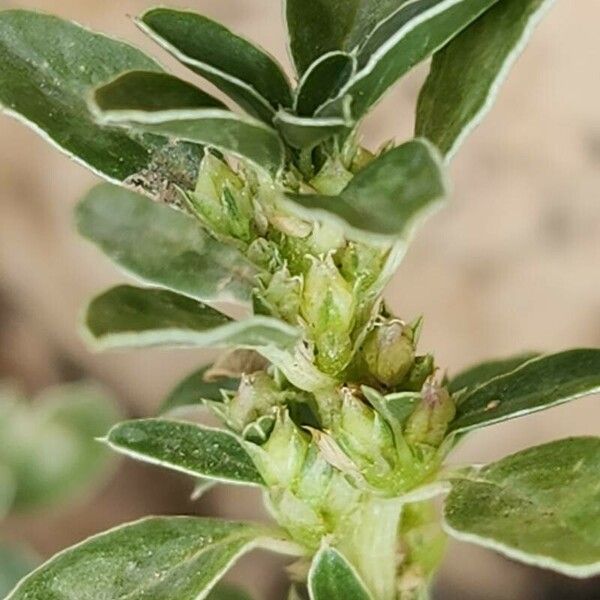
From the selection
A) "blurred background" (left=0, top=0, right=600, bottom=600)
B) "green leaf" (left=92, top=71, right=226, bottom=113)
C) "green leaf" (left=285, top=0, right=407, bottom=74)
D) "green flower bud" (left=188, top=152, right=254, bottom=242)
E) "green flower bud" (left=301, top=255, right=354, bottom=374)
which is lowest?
"blurred background" (left=0, top=0, right=600, bottom=600)

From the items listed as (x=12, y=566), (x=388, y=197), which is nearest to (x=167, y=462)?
(x=388, y=197)

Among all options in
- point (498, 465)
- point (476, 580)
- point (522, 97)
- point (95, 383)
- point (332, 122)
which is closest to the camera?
point (332, 122)

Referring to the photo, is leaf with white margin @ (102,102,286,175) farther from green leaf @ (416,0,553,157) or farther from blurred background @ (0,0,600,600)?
blurred background @ (0,0,600,600)

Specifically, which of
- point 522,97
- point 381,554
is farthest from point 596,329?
point 381,554

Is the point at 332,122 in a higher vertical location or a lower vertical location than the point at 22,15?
lower

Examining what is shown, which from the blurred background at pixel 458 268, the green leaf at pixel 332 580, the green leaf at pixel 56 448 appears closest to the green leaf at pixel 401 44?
the green leaf at pixel 332 580

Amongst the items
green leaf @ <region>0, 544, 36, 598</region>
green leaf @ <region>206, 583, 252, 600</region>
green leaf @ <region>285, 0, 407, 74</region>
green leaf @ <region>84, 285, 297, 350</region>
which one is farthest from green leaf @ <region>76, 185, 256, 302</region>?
green leaf @ <region>0, 544, 36, 598</region>

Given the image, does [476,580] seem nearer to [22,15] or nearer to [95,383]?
[95,383]

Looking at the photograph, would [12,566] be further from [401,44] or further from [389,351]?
[401,44]
